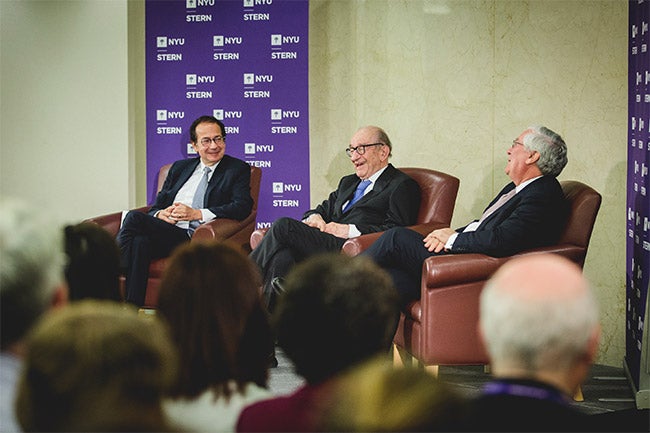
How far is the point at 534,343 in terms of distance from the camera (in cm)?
153

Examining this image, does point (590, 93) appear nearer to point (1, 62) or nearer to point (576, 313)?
point (1, 62)

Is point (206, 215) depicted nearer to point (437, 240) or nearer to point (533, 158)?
point (437, 240)

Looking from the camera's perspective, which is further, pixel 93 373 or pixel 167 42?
pixel 167 42

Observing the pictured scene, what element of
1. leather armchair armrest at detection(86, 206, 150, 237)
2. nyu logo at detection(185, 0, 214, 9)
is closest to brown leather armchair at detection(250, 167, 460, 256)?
leather armchair armrest at detection(86, 206, 150, 237)

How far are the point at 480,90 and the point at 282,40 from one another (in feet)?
4.69

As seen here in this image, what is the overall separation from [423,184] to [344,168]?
38.9 inches

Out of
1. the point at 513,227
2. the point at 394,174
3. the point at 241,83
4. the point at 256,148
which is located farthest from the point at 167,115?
the point at 513,227

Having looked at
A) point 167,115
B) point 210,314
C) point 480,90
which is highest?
point 480,90

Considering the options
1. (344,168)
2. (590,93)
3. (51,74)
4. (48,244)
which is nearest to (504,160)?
(590,93)

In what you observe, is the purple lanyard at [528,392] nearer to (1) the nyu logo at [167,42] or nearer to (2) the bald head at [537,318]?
(2) the bald head at [537,318]

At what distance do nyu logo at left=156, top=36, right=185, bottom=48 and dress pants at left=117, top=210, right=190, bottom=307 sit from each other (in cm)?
150

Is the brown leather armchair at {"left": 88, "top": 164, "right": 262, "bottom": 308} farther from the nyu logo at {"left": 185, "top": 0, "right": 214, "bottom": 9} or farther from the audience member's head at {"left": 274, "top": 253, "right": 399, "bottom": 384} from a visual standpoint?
the audience member's head at {"left": 274, "top": 253, "right": 399, "bottom": 384}

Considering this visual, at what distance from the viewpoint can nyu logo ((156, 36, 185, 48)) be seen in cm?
676

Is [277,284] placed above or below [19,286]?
below
